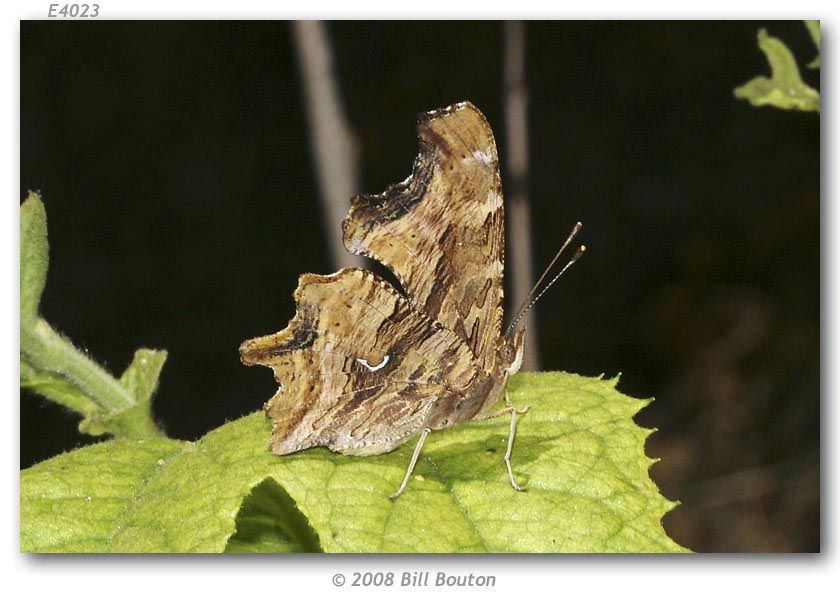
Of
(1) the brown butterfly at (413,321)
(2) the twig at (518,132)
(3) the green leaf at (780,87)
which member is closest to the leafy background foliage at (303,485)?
(1) the brown butterfly at (413,321)

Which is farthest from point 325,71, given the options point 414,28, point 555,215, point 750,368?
point 750,368

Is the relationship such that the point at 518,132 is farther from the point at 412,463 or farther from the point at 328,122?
the point at 412,463

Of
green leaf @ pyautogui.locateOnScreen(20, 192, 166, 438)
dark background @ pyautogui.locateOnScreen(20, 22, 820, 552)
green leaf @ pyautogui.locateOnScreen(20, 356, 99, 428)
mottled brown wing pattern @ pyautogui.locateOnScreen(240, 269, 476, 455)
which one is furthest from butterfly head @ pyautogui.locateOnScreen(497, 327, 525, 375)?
dark background @ pyautogui.locateOnScreen(20, 22, 820, 552)

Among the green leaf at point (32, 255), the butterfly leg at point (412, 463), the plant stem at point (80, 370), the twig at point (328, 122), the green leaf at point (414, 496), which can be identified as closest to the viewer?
the green leaf at point (414, 496)

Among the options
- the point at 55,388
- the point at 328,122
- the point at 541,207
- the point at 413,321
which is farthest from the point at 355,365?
the point at 541,207

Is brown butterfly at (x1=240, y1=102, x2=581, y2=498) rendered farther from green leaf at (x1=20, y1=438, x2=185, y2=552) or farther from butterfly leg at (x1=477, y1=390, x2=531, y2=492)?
green leaf at (x1=20, y1=438, x2=185, y2=552)

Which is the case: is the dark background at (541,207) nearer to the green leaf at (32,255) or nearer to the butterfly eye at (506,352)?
the green leaf at (32,255)

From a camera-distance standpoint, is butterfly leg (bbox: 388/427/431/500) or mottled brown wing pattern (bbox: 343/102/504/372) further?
mottled brown wing pattern (bbox: 343/102/504/372)

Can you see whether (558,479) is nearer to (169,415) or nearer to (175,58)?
(175,58)
